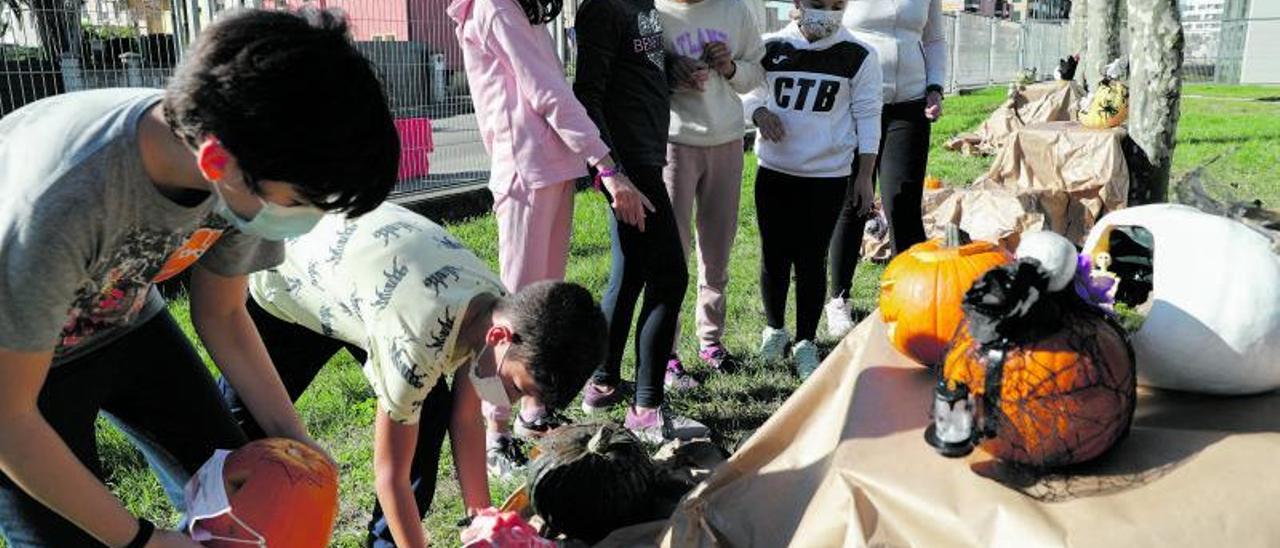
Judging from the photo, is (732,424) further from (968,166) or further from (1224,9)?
(1224,9)

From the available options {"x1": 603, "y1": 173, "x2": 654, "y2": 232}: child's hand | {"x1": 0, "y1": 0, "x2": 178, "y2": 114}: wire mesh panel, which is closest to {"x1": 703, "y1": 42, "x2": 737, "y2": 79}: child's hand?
{"x1": 603, "y1": 173, "x2": 654, "y2": 232}: child's hand

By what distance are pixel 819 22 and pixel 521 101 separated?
1.46 meters

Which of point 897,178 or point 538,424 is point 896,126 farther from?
point 538,424

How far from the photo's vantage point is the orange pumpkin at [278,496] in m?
2.01

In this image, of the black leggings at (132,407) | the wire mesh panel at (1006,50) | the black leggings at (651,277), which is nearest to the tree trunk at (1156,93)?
the black leggings at (651,277)

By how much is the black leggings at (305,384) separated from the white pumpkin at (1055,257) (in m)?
1.44

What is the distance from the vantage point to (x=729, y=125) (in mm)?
3945

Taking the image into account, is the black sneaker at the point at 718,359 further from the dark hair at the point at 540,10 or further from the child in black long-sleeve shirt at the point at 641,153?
the dark hair at the point at 540,10

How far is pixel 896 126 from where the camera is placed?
4.80 metres

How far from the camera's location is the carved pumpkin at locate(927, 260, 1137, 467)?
187 cm

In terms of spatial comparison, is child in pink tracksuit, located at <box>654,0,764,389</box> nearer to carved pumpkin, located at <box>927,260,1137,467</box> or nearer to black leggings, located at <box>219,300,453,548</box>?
black leggings, located at <box>219,300,453,548</box>

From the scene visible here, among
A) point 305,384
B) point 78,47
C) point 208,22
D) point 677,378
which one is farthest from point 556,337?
point 78,47

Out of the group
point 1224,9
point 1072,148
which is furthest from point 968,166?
point 1224,9

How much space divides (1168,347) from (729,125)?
6.89 ft
